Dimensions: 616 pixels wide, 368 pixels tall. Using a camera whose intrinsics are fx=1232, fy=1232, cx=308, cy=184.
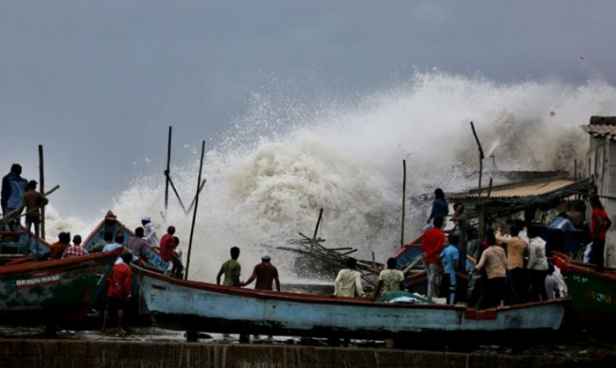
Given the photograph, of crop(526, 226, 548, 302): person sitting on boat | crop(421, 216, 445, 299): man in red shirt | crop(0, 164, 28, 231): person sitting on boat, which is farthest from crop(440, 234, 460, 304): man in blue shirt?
crop(0, 164, 28, 231): person sitting on boat

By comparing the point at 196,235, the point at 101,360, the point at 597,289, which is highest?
the point at 196,235

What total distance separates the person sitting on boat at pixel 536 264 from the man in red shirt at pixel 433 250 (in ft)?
4.36

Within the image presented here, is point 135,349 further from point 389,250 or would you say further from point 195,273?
point 389,250

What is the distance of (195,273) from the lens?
115 feet

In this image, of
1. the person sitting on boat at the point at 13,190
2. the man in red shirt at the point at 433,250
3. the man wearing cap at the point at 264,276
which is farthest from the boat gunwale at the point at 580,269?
the person sitting on boat at the point at 13,190

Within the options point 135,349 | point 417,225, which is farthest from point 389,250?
point 135,349

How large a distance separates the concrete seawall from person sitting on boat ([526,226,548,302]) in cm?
287

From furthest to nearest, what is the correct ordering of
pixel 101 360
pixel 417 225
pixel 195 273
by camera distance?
pixel 417 225 → pixel 195 273 → pixel 101 360

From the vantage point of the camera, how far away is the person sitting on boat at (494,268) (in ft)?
59.3

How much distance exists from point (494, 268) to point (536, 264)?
35.5 inches

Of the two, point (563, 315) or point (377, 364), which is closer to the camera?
point (377, 364)

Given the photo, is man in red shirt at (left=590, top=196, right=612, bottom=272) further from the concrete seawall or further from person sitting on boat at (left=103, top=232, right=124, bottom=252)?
person sitting on boat at (left=103, top=232, right=124, bottom=252)

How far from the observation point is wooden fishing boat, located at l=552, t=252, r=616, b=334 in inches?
691

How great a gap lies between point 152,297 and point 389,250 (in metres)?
27.4
